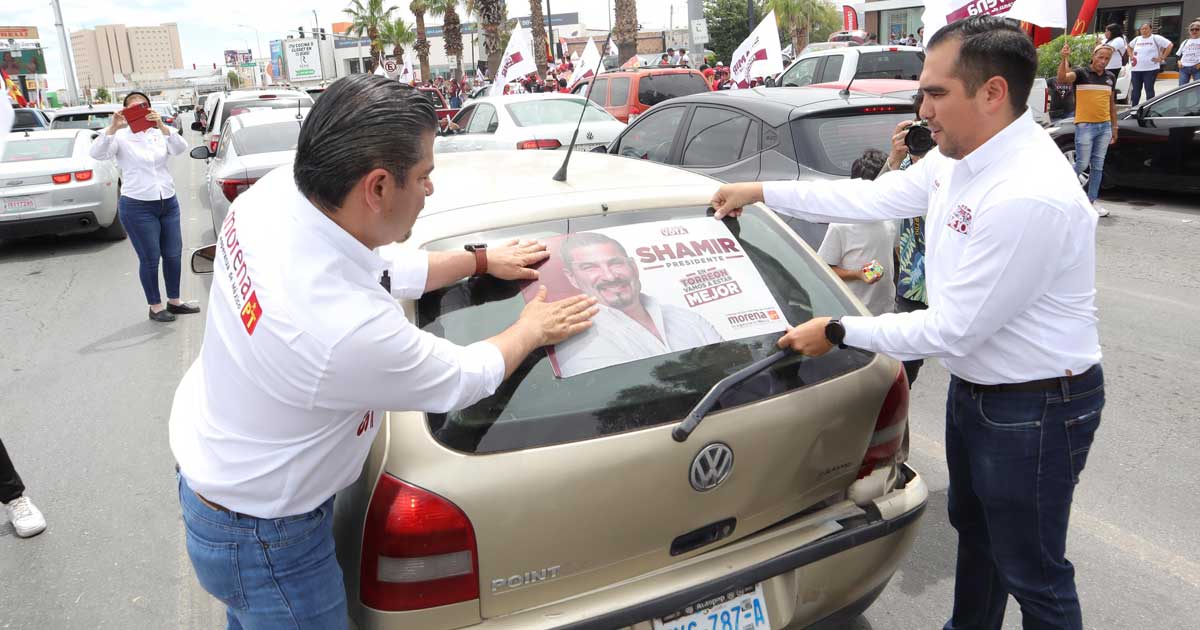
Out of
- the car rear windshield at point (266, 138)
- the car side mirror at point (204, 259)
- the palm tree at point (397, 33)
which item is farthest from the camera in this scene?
the palm tree at point (397, 33)

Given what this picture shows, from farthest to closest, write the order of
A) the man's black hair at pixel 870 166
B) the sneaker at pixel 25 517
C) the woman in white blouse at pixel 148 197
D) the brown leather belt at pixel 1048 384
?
the woman in white blouse at pixel 148 197 < the man's black hair at pixel 870 166 < the sneaker at pixel 25 517 < the brown leather belt at pixel 1048 384

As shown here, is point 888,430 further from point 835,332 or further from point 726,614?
point 726,614

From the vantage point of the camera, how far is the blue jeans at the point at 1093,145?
9383 millimetres

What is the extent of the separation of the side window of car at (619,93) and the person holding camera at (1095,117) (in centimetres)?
662

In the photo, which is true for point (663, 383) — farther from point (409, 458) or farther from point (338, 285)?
point (338, 285)

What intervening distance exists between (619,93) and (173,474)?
36.3ft

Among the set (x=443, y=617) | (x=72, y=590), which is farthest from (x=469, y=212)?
(x=72, y=590)

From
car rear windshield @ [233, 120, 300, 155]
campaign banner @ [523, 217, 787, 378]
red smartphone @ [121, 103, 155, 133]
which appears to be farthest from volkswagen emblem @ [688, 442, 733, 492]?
car rear windshield @ [233, 120, 300, 155]

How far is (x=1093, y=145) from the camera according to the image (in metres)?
9.45

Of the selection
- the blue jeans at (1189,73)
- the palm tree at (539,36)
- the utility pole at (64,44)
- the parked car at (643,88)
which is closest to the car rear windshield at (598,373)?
the parked car at (643,88)

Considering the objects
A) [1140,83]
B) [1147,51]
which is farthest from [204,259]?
[1140,83]

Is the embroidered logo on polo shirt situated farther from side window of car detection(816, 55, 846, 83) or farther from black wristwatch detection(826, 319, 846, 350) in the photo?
side window of car detection(816, 55, 846, 83)

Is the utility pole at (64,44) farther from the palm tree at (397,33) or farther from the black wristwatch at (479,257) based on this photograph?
the black wristwatch at (479,257)

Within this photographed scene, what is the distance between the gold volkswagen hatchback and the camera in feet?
6.14
